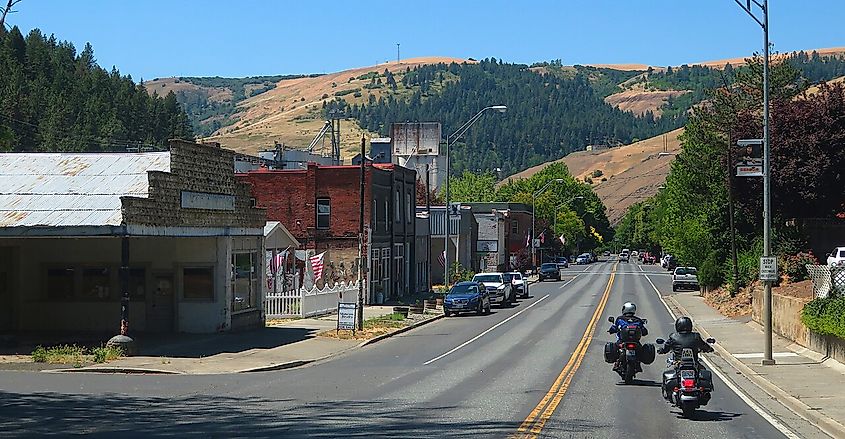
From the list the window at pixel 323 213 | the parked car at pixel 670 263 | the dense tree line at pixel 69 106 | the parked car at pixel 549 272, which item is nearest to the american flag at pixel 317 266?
the window at pixel 323 213

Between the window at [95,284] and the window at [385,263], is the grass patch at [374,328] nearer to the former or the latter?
the window at [95,284]

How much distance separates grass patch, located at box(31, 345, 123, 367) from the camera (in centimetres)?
2595

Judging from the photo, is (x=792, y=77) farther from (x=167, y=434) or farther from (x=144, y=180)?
(x=167, y=434)

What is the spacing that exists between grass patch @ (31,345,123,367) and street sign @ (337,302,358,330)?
9.36m

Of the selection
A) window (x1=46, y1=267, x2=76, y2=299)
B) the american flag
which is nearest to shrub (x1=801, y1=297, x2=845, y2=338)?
window (x1=46, y1=267, x2=76, y2=299)

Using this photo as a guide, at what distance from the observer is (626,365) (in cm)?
2111

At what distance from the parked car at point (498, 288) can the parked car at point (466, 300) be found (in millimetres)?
3207

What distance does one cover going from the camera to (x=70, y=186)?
29.9m

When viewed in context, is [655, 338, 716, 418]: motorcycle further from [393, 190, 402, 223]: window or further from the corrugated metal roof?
[393, 190, 402, 223]: window

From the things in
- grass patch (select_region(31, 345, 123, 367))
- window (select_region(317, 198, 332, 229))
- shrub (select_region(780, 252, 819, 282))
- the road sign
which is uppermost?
window (select_region(317, 198, 332, 229))

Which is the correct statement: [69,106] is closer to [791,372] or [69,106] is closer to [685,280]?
[685,280]

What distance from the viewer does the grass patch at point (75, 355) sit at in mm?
25953

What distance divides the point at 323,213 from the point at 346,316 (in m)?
17.9

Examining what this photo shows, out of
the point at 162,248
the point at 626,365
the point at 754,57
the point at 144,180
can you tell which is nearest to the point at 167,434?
the point at 626,365
